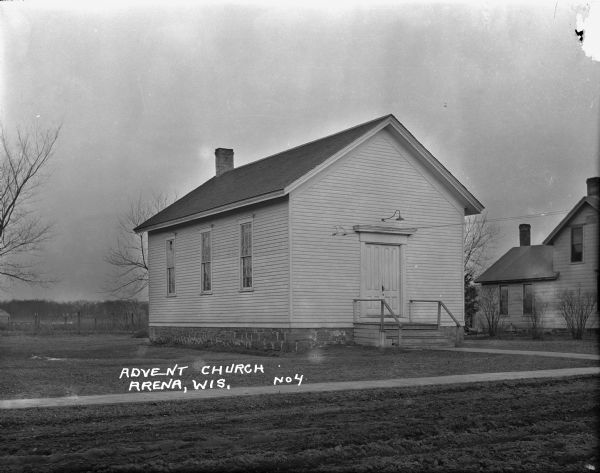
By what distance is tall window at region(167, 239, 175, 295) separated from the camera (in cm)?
2919

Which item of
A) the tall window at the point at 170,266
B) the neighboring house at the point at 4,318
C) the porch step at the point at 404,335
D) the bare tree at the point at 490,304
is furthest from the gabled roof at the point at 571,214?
the neighboring house at the point at 4,318

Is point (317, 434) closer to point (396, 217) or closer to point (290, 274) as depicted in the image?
point (290, 274)

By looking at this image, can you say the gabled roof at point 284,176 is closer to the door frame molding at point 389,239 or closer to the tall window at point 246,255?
the tall window at point 246,255

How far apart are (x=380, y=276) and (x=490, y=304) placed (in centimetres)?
1938

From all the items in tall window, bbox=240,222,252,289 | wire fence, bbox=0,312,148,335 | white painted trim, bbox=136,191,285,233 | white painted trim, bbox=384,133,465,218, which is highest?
→ white painted trim, bbox=384,133,465,218

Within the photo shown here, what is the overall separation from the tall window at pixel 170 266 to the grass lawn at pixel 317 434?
17956mm

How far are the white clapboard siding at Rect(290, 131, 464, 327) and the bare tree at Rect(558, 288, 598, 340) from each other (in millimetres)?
10038

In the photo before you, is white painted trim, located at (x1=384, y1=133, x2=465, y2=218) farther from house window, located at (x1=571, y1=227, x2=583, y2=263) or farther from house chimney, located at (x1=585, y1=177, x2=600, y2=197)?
house window, located at (x1=571, y1=227, x2=583, y2=263)

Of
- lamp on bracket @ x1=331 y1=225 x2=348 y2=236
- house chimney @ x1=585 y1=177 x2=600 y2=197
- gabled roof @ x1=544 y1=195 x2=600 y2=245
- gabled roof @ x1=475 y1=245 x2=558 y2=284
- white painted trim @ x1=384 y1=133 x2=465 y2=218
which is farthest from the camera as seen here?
gabled roof @ x1=475 y1=245 x2=558 y2=284

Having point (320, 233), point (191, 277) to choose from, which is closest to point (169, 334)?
point (191, 277)

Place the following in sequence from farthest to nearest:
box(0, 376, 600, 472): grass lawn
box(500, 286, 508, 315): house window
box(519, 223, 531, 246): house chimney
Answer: box(519, 223, 531, 246): house chimney
box(500, 286, 508, 315): house window
box(0, 376, 600, 472): grass lawn

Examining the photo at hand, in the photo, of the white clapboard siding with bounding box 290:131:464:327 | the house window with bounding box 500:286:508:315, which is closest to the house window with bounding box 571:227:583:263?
the house window with bounding box 500:286:508:315

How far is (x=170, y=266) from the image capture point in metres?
29.3

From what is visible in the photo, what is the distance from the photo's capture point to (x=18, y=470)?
261 inches
